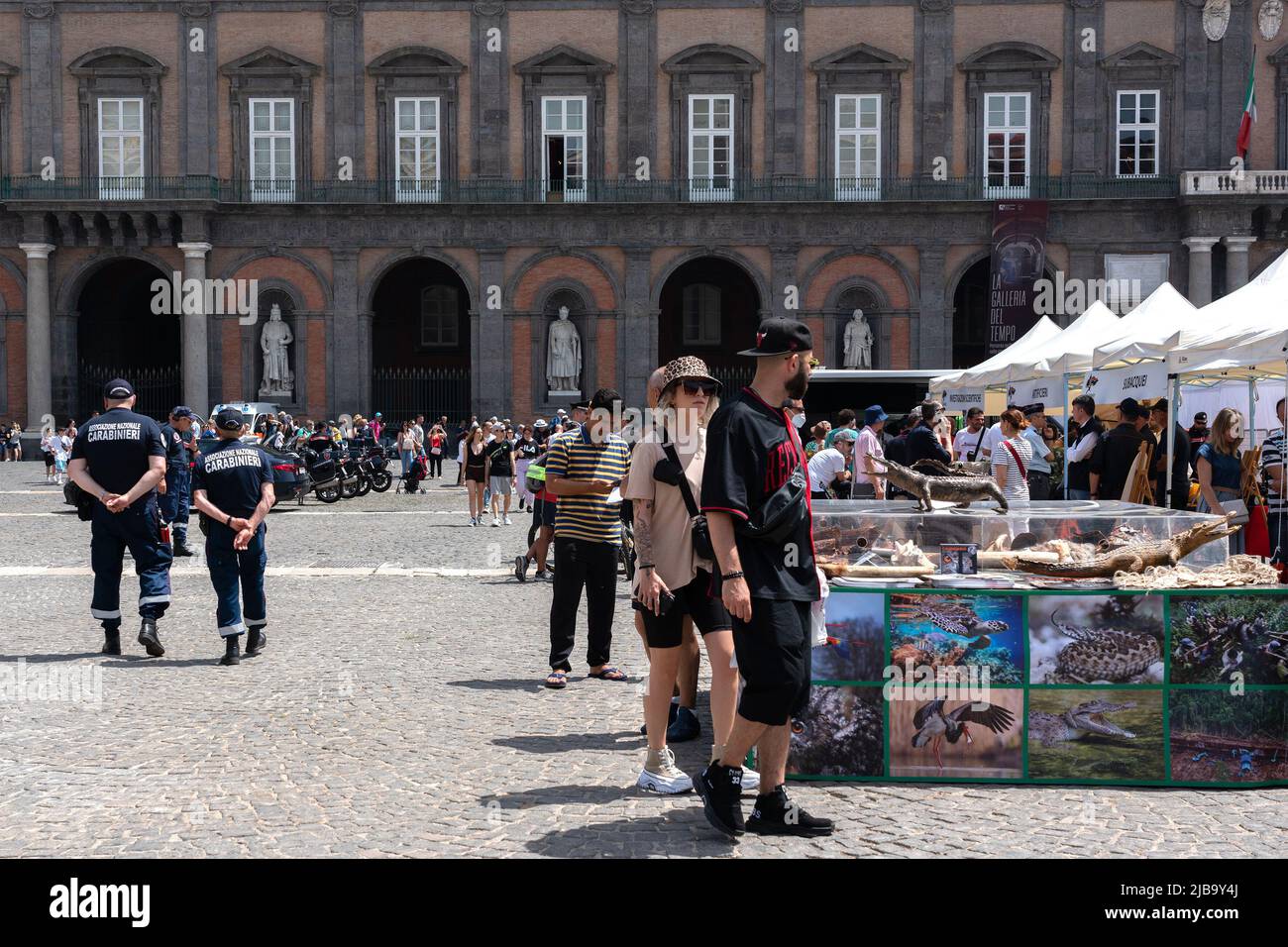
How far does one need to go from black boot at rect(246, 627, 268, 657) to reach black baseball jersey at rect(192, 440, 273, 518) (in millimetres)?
767

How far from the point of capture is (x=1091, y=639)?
5.82 metres

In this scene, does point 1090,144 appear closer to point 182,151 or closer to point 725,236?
point 725,236

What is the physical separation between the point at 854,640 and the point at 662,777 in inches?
40.6

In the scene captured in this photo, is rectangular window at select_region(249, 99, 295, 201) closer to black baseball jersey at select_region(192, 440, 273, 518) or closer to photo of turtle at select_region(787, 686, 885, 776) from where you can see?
black baseball jersey at select_region(192, 440, 273, 518)

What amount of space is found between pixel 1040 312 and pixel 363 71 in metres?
19.3

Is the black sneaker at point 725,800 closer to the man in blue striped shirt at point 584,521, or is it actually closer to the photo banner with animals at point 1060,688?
the photo banner with animals at point 1060,688

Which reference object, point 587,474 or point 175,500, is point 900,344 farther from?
point 587,474

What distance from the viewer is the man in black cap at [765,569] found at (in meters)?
4.82

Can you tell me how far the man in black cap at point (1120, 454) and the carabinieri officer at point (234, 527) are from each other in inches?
285

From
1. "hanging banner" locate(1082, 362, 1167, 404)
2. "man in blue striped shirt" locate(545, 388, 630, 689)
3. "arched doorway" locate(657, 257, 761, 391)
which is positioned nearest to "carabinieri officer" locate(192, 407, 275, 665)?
"man in blue striped shirt" locate(545, 388, 630, 689)

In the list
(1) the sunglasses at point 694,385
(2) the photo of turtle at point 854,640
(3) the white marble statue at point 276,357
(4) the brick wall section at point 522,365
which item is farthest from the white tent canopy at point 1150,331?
(3) the white marble statue at point 276,357

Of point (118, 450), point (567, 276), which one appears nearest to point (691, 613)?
point (118, 450)
